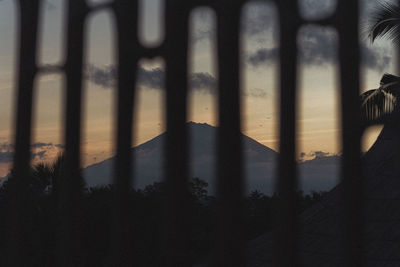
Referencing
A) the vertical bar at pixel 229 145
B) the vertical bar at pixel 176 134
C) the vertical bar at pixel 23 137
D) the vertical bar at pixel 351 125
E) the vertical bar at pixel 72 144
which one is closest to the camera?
the vertical bar at pixel 351 125

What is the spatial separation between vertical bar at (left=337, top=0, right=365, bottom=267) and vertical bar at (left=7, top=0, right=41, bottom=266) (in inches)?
123

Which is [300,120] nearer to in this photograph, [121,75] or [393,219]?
[121,75]

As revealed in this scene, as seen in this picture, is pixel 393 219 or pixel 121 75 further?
pixel 393 219

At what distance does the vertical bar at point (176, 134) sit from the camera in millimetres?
3910

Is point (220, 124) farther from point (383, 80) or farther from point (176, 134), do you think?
point (383, 80)

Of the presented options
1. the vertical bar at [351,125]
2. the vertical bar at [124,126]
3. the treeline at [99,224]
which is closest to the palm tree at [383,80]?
the vertical bar at [351,125]

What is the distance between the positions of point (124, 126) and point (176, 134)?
1.83ft

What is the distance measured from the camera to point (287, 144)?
353cm

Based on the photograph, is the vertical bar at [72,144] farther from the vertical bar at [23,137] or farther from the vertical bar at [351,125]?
the vertical bar at [351,125]

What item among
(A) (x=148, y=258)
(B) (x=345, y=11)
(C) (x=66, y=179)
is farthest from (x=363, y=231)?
(A) (x=148, y=258)

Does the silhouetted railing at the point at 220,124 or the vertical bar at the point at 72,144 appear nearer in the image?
the silhouetted railing at the point at 220,124

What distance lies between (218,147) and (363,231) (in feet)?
3.44

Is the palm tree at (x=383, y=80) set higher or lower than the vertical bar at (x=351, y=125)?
higher

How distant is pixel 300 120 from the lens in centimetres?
357
